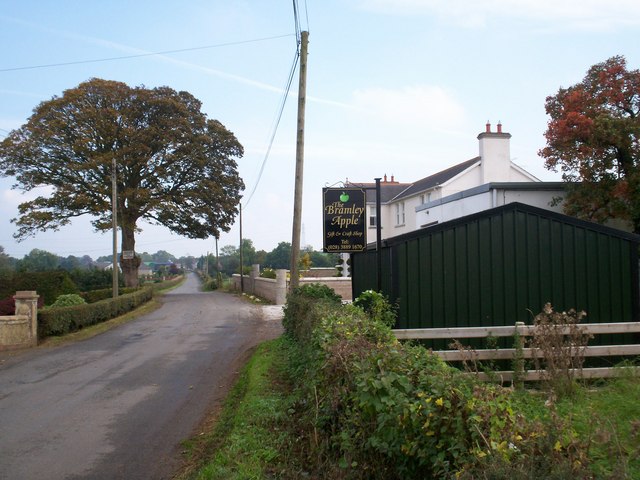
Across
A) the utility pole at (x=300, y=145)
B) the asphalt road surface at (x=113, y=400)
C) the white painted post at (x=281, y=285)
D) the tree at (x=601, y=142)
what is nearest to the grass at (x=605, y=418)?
the asphalt road surface at (x=113, y=400)

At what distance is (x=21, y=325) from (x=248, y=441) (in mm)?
13584

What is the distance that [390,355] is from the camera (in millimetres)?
4539

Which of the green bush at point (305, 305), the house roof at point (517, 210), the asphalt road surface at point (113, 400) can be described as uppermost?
the house roof at point (517, 210)

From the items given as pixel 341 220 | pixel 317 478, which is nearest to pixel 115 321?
pixel 341 220

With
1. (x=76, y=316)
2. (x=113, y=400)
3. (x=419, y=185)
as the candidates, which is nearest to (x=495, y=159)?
(x=419, y=185)

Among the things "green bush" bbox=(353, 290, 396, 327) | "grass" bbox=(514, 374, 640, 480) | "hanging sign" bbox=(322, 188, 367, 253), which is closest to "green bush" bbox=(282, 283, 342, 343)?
"green bush" bbox=(353, 290, 396, 327)

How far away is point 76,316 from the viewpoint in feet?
67.8

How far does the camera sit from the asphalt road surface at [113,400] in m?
6.89

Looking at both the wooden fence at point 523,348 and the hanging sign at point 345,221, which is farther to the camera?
the hanging sign at point 345,221

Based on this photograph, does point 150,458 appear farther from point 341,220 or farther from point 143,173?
point 143,173

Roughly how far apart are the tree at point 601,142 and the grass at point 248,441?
1425cm

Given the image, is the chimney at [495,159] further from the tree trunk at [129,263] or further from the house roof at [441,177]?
the tree trunk at [129,263]

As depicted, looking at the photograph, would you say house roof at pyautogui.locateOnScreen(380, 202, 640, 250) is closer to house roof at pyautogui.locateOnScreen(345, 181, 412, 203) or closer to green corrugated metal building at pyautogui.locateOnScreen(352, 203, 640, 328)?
green corrugated metal building at pyautogui.locateOnScreen(352, 203, 640, 328)

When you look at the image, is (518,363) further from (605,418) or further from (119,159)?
(119,159)
